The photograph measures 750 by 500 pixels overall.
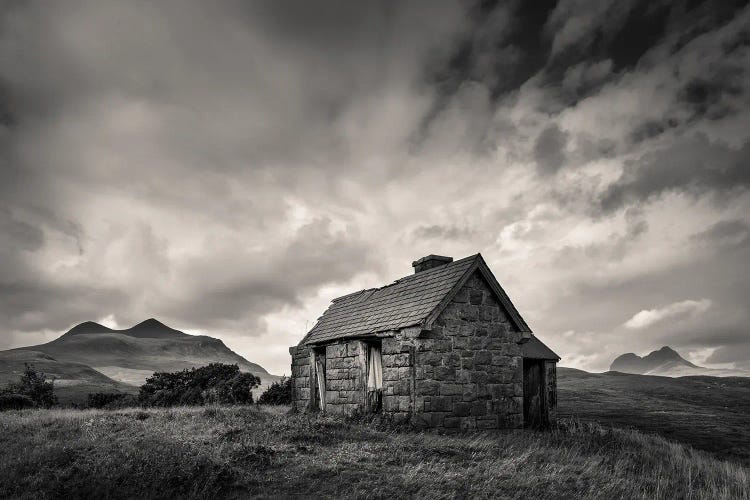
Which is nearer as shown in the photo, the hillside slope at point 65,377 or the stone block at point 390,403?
the stone block at point 390,403

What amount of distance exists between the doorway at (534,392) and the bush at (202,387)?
583 inches

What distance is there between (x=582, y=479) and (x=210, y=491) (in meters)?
7.23

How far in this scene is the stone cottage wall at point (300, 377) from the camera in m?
20.5

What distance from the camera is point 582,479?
1070 centimetres

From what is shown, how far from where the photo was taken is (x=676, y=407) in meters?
35.8

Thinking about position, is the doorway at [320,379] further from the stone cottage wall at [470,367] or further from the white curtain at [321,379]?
the stone cottage wall at [470,367]

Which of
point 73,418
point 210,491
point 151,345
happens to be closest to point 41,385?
point 73,418

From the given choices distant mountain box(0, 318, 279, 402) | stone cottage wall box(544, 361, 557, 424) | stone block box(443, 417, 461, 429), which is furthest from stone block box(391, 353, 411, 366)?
distant mountain box(0, 318, 279, 402)

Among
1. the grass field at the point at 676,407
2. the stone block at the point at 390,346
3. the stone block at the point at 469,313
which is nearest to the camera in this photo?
the stone block at the point at 390,346

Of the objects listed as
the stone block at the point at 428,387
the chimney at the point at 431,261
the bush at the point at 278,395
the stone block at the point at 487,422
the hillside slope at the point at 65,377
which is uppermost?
the chimney at the point at 431,261

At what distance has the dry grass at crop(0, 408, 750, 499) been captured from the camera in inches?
349

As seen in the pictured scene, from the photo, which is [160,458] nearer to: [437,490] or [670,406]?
[437,490]

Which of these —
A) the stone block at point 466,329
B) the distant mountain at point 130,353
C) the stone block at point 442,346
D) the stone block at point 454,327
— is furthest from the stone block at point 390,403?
the distant mountain at point 130,353

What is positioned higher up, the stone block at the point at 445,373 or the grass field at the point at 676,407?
the stone block at the point at 445,373
